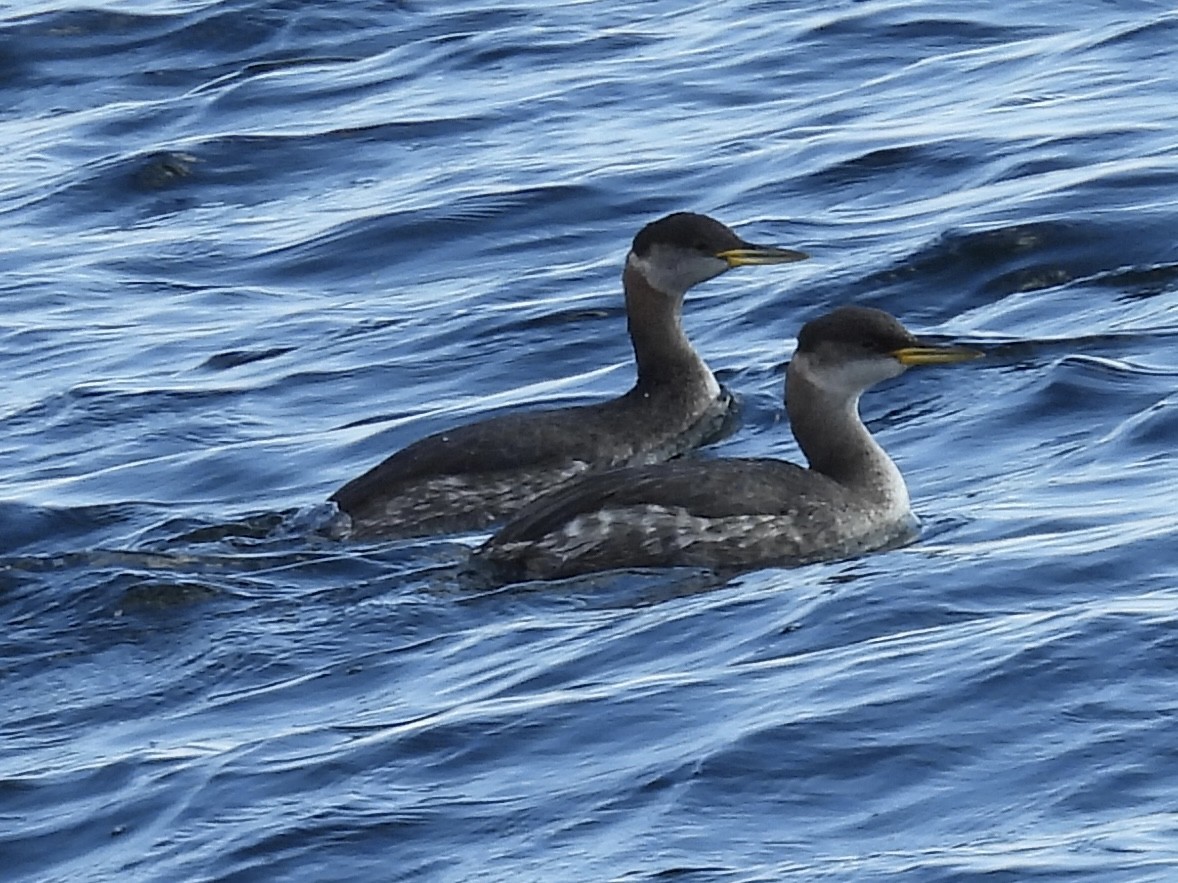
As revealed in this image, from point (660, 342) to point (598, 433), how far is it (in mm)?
1105

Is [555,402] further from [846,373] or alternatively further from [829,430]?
[846,373]

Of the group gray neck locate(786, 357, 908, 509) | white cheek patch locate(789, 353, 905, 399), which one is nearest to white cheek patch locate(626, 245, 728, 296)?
gray neck locate(786, 357, 908, 509)

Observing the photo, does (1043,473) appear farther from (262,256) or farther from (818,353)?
(262,256)

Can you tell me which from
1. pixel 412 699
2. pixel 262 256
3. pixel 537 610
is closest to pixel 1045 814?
pixel 412 699

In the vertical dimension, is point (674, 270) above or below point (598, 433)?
above

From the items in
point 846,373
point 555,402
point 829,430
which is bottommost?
point 555,402

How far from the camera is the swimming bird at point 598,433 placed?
40.1ft

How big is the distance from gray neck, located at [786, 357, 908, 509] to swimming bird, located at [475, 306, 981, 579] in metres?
0.02

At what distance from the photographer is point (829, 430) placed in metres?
12.0

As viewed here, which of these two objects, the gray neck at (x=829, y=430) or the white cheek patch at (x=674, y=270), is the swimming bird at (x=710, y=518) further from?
the white cheek patch at (x=674, y=270)

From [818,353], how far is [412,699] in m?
2.86

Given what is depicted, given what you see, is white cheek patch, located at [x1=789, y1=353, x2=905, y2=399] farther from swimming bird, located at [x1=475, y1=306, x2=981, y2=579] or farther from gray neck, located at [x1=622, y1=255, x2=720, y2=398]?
gray neck, located at [x1=622, y1=255, x2=720, y2=398]

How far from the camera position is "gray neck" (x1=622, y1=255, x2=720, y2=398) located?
44.9ft

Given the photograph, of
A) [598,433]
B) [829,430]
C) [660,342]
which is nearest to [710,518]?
[829,430]
